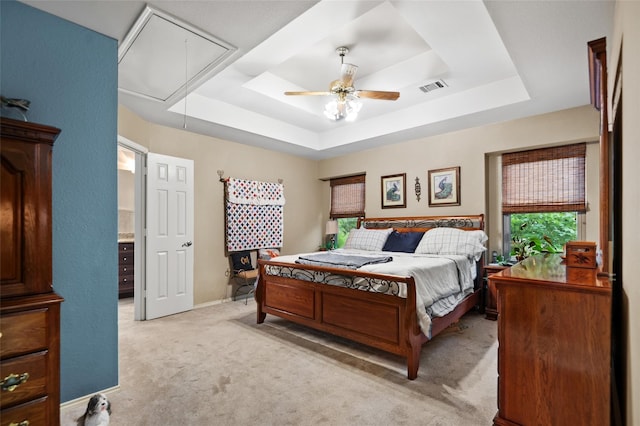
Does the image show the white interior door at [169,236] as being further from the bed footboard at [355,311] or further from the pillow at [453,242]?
the pillow at [453,242]

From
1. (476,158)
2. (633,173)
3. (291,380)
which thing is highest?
(476,158)

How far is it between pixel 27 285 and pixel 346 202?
5.10 meters

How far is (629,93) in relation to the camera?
130 cm

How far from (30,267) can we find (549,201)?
5053 millimetres

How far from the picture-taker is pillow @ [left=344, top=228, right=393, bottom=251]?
185 inches

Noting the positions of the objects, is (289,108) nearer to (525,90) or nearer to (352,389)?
(525,90)

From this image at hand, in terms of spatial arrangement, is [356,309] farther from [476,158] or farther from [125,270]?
[125,270]

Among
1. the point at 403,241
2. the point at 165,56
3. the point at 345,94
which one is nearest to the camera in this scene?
the point at 165,56

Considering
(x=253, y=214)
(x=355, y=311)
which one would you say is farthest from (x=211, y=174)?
(x=355, y=311)

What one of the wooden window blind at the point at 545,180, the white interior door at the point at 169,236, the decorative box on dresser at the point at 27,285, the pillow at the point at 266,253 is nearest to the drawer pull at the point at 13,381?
the decorative box on dresser at the point at 27,285

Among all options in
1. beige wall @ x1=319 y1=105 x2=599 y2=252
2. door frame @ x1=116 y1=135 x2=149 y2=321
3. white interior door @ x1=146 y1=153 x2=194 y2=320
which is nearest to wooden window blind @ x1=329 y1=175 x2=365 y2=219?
beige wall @ x1=319 y1=105 x2=599 y2=252

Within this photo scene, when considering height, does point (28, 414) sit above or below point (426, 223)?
below

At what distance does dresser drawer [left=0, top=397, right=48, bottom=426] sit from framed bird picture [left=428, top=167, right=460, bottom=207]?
4648mm

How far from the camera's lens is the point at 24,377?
141 centimetres
